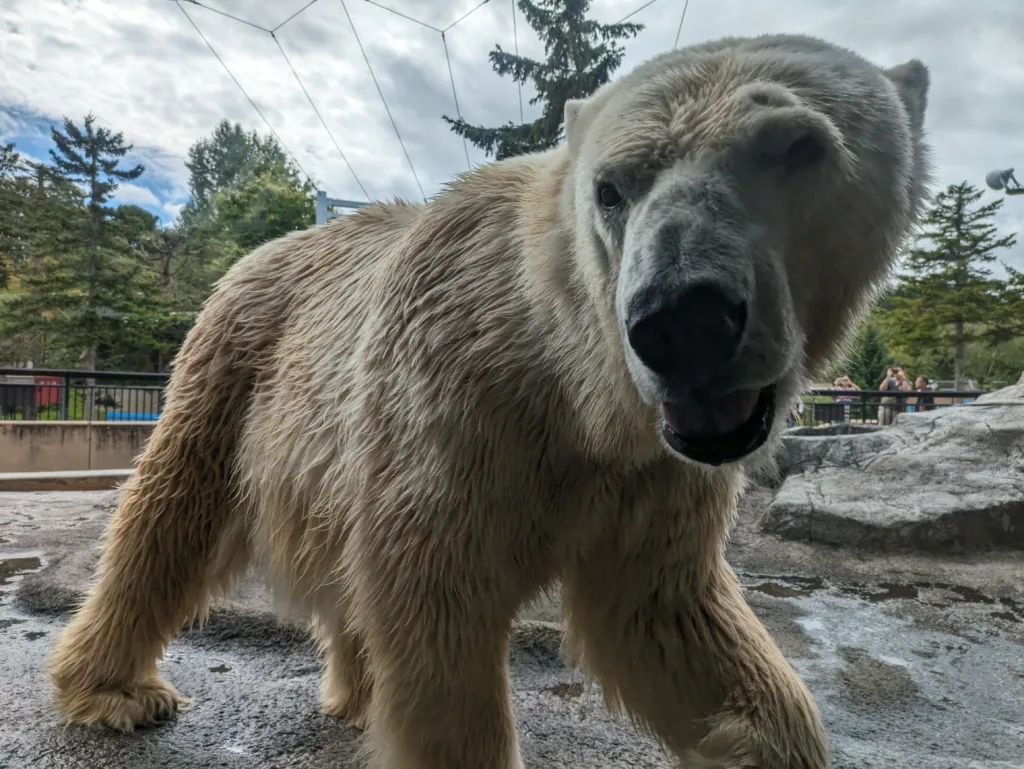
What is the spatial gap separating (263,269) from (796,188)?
183cm

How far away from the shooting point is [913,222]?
4.34 feet

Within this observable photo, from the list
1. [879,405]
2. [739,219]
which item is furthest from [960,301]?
[739,219]

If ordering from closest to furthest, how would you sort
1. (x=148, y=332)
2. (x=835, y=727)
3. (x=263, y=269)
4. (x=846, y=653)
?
(x=835, y=727)
(x=263, y=269)
(x=846, y=653)
(x=148, y=332)

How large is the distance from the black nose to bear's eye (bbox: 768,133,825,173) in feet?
0.91

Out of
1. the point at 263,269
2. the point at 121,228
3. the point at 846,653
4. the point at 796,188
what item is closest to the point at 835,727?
the point at 846,653

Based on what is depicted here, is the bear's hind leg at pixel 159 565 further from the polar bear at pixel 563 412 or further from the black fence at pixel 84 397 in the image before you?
the black fence at pixel 84 397

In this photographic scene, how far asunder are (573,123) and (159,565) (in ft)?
5.80

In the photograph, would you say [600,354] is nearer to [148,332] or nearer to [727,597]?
[727,597]

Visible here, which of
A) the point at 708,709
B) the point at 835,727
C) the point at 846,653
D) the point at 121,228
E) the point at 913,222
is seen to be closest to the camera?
the point at 913,222

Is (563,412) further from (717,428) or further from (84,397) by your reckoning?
(84,397)

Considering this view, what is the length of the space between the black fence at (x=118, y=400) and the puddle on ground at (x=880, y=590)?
561cm

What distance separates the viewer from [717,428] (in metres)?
1.05

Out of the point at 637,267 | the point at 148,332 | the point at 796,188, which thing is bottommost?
the point at 637,267

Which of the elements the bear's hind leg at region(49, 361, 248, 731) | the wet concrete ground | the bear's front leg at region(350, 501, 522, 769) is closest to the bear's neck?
the bear's front leg at region(350, 501, 522, 769)
